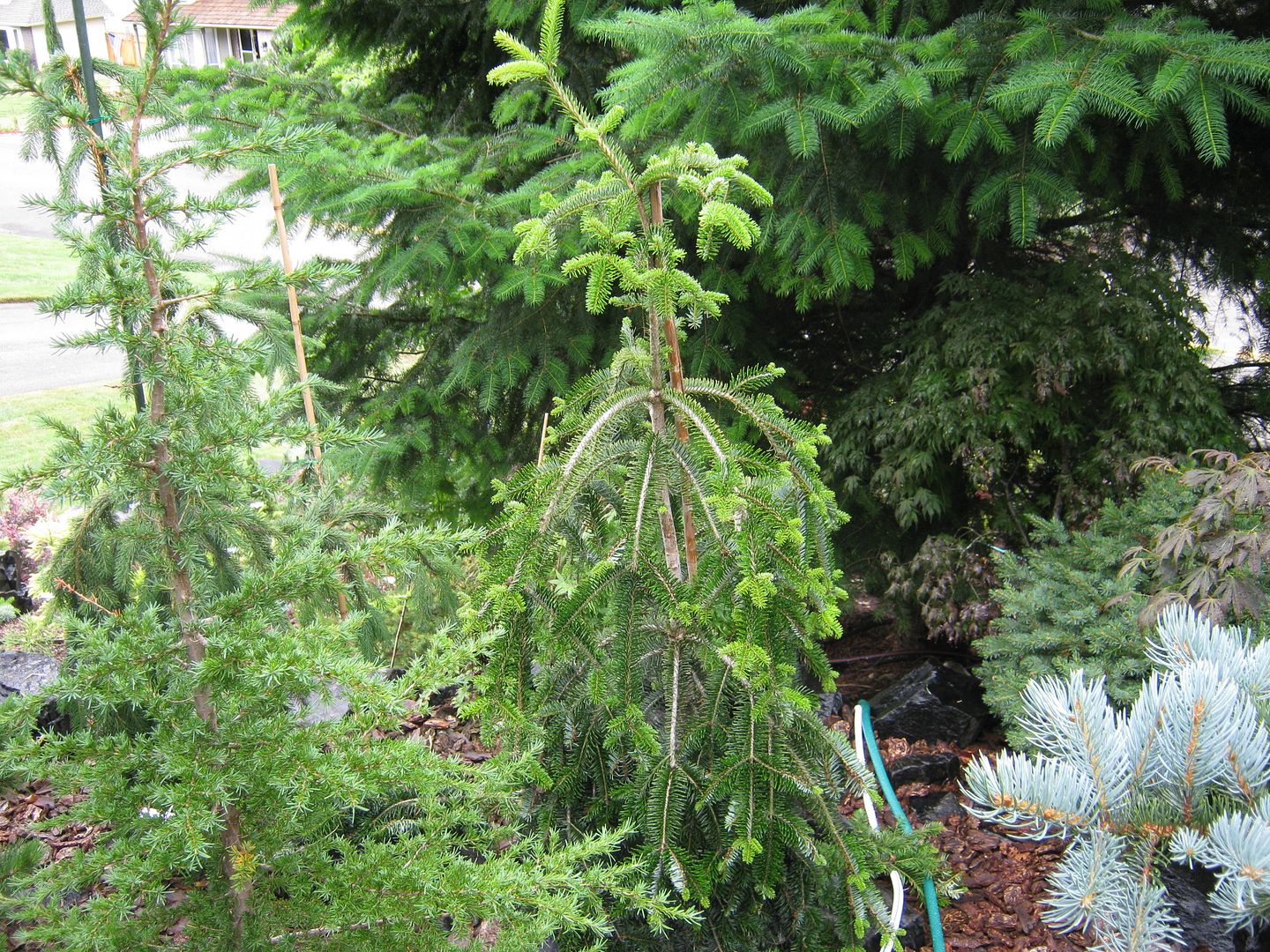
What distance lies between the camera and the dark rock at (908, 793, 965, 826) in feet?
9.89

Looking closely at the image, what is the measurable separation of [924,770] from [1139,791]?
68.4 inches

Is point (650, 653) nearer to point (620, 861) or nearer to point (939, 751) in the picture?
point (620, 861)

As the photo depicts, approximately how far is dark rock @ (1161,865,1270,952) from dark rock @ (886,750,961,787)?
1.03 metres

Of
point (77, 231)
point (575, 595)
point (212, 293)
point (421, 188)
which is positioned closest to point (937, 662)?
point (575, 595)

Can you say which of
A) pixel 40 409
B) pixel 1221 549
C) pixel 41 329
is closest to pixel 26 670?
pixel 40 409

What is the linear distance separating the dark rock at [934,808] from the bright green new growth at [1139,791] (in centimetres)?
150

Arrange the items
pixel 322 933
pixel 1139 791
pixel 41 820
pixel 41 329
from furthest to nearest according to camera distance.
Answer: pixel 41 329, pixel 41 820, pixel 322 933, pixel 1139 791

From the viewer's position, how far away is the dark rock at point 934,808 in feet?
9.89

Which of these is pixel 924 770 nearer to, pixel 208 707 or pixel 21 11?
pixel 208 707

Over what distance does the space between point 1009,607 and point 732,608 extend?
168cm

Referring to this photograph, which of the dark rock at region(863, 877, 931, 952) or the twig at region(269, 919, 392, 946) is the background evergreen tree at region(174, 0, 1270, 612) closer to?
the dark rock at region(863, 877, 931, 952)

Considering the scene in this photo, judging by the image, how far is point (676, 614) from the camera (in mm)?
1794

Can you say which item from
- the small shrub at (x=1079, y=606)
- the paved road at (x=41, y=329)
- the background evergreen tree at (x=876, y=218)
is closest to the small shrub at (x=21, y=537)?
the paved road at (x=41, y=329)

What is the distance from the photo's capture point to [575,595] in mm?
1861
